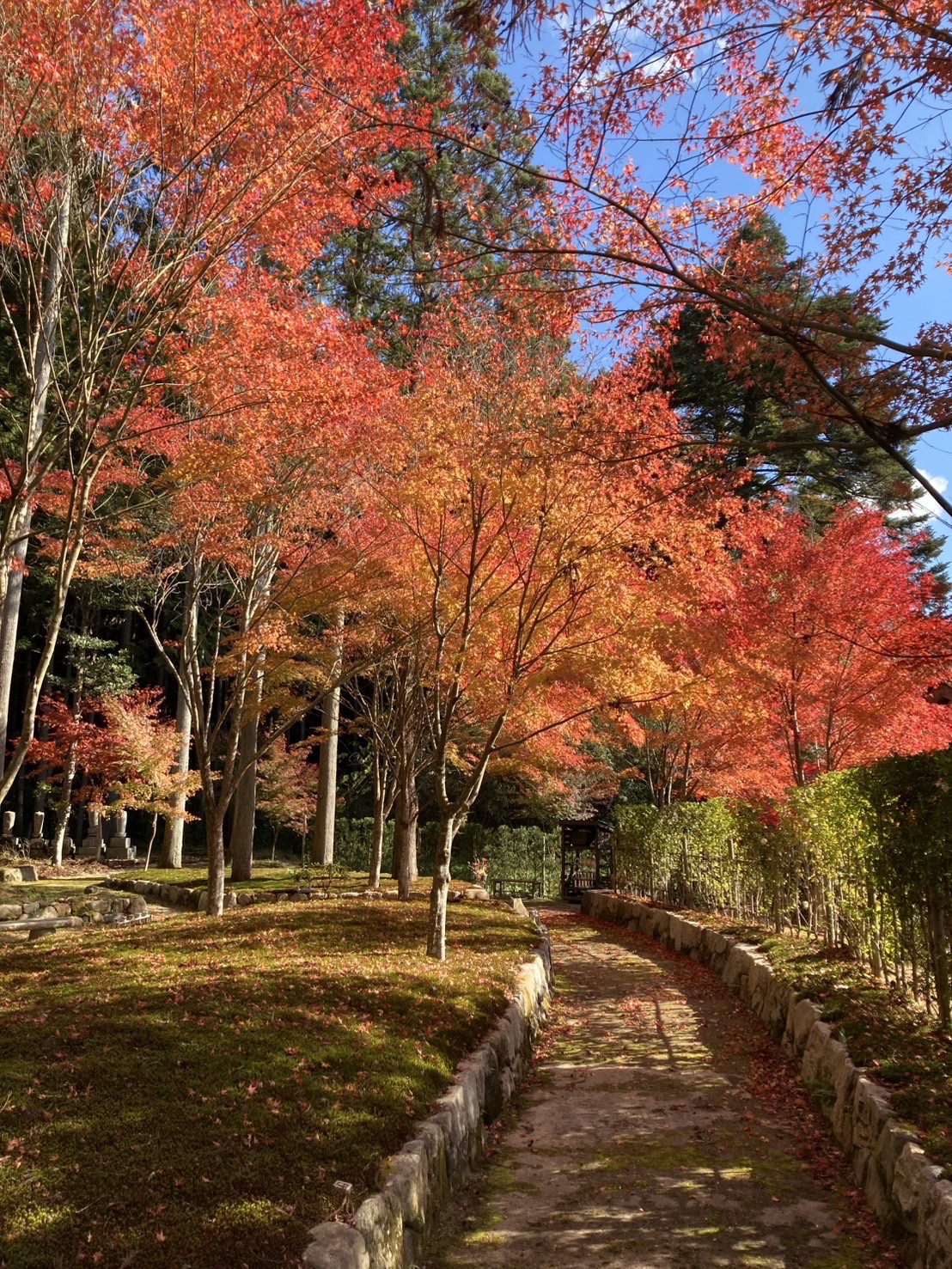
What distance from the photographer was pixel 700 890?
13609mm

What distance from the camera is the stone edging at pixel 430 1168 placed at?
2898mm

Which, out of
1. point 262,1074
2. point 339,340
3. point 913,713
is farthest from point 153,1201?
point 913,713

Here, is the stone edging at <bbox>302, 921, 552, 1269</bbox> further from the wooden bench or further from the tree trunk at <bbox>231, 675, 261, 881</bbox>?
the wooden bench

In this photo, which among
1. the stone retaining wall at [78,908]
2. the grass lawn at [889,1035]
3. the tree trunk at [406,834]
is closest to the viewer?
the grass lawn at [889,1035]

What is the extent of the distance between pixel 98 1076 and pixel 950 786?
4.68m

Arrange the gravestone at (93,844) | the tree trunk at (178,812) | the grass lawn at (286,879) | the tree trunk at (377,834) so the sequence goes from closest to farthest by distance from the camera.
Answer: the tree trunk at (377,834)
the grass lawn at (286,879)
the tree trunk at (178,812)
the gravestone at (93,844)

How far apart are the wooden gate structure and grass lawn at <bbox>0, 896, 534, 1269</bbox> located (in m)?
14.1

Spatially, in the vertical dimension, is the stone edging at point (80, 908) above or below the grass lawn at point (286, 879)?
below

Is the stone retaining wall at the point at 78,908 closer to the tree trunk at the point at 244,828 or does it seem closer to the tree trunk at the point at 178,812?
the tree trunk at the point at 244,828

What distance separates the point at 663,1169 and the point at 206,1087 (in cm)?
236

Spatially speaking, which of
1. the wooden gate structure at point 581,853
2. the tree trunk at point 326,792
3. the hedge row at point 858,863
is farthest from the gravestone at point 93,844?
the hedge row at point 858,863

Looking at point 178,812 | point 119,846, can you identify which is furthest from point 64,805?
point 178,812

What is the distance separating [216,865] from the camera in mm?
10141

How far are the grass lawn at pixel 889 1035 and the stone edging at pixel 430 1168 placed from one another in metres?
2.10
